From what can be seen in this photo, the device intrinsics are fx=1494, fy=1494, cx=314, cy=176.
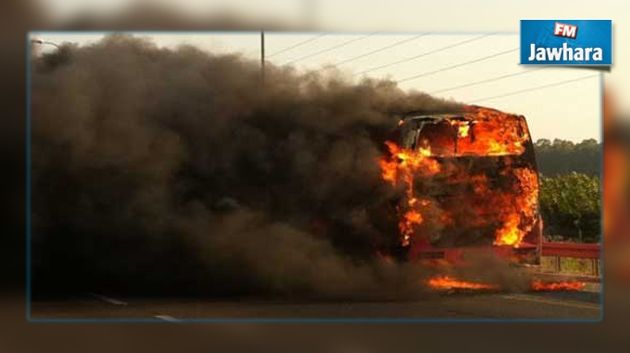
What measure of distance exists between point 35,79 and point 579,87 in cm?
435

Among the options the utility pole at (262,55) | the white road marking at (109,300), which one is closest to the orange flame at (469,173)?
the utility pole at (262,55)

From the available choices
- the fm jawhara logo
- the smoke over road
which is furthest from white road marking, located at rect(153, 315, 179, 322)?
the fm jawhara logo

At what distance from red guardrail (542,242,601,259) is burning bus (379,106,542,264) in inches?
3.2

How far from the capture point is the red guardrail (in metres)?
11.9

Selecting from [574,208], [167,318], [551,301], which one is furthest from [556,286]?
[167,318]

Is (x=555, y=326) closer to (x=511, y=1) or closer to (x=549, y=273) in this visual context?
(x=549, y=273)

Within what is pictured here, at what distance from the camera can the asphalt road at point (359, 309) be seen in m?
12.0

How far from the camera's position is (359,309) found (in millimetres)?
12078

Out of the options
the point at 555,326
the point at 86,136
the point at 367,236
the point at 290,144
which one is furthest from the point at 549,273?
the point at 86,136

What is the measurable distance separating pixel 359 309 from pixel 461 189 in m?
1.27

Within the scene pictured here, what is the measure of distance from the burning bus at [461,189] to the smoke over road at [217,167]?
6.0 inches

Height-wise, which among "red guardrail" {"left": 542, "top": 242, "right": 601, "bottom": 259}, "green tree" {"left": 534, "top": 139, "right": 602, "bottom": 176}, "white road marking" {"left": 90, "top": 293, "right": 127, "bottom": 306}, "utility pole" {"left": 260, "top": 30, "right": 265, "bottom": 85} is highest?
"utility pole" {"left": 260, "top": 30, "right": 265, "bottom": 85}

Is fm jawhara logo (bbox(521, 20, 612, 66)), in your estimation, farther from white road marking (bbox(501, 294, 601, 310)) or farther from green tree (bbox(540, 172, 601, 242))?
white road marking (bbox(501, 294, 601, 310))

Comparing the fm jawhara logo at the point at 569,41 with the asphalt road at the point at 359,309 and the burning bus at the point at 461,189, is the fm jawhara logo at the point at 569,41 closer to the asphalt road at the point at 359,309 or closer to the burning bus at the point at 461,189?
the burning bus at the point at 461,189
